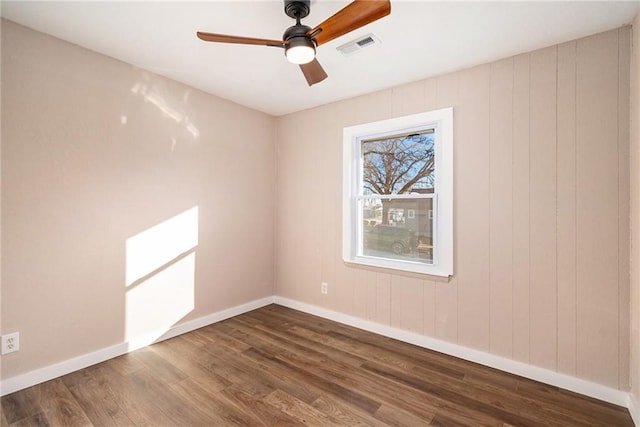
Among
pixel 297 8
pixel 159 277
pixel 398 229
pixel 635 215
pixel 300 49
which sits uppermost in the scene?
pixel 297 8

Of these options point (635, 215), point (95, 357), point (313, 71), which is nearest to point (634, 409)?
point (635, 215)

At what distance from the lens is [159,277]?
2869 millimetres

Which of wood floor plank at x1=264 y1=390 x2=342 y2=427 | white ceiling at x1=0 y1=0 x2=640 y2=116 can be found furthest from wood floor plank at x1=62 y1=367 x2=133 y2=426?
white ceiling at x1=0 y1=0 x2=640 y2=116

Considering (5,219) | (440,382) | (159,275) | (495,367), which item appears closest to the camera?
(5,219)

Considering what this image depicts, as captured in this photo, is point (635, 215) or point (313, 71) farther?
point (313, 71)

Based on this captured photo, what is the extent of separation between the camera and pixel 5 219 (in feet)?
6.64

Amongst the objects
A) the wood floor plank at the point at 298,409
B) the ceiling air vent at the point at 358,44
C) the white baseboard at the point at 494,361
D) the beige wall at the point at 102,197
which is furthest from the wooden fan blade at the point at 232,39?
the white baseboard at the point at 494,361

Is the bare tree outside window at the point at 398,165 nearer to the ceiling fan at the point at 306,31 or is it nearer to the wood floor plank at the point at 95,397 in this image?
the ceiling fan at the point at 306,31

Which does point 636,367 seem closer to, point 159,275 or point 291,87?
point 291,87

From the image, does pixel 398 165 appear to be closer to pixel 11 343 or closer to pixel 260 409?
pixel 260 409

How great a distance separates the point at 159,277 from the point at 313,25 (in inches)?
101

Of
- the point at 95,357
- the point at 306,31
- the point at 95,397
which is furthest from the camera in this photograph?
the point at 95,357

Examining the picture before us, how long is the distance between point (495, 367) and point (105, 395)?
Result: 296cm

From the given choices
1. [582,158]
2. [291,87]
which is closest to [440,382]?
[582,158]
